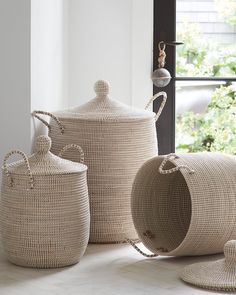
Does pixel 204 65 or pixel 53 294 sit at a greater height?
pixel 204 65

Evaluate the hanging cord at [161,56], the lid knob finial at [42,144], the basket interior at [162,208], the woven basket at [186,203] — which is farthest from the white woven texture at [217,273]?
the hanging cord at [161,56]

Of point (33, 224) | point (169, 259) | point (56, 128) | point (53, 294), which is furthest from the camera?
point (56, 128)

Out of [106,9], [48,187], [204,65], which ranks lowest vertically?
[48,187]

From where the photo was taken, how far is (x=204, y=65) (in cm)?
445

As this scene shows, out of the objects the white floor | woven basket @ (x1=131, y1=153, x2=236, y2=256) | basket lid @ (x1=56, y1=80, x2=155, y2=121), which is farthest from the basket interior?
basket lid @ (x1=56, y1=80, x2=155, y2=121)

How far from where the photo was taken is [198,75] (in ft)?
14.6

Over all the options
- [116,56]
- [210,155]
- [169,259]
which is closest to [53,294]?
[169,259]

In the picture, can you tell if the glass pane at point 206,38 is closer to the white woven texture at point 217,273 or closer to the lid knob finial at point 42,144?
the lid knob finial at point 42,144

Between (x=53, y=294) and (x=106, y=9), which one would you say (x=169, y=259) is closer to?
(x=53, y=294)

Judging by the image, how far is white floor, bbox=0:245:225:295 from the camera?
3.02 metres

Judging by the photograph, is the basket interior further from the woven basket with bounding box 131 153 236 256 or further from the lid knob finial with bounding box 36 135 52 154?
the lid knob finial with bounding box 36 135 52 154

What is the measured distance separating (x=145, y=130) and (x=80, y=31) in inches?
32.9

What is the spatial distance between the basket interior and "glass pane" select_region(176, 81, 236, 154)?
0.74 m

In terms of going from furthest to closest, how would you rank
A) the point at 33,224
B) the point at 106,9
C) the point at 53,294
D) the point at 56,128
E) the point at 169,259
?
the point at 106,9, the point at 56,128, the point at 169,259, the point at 33,224, the point at 53,294
